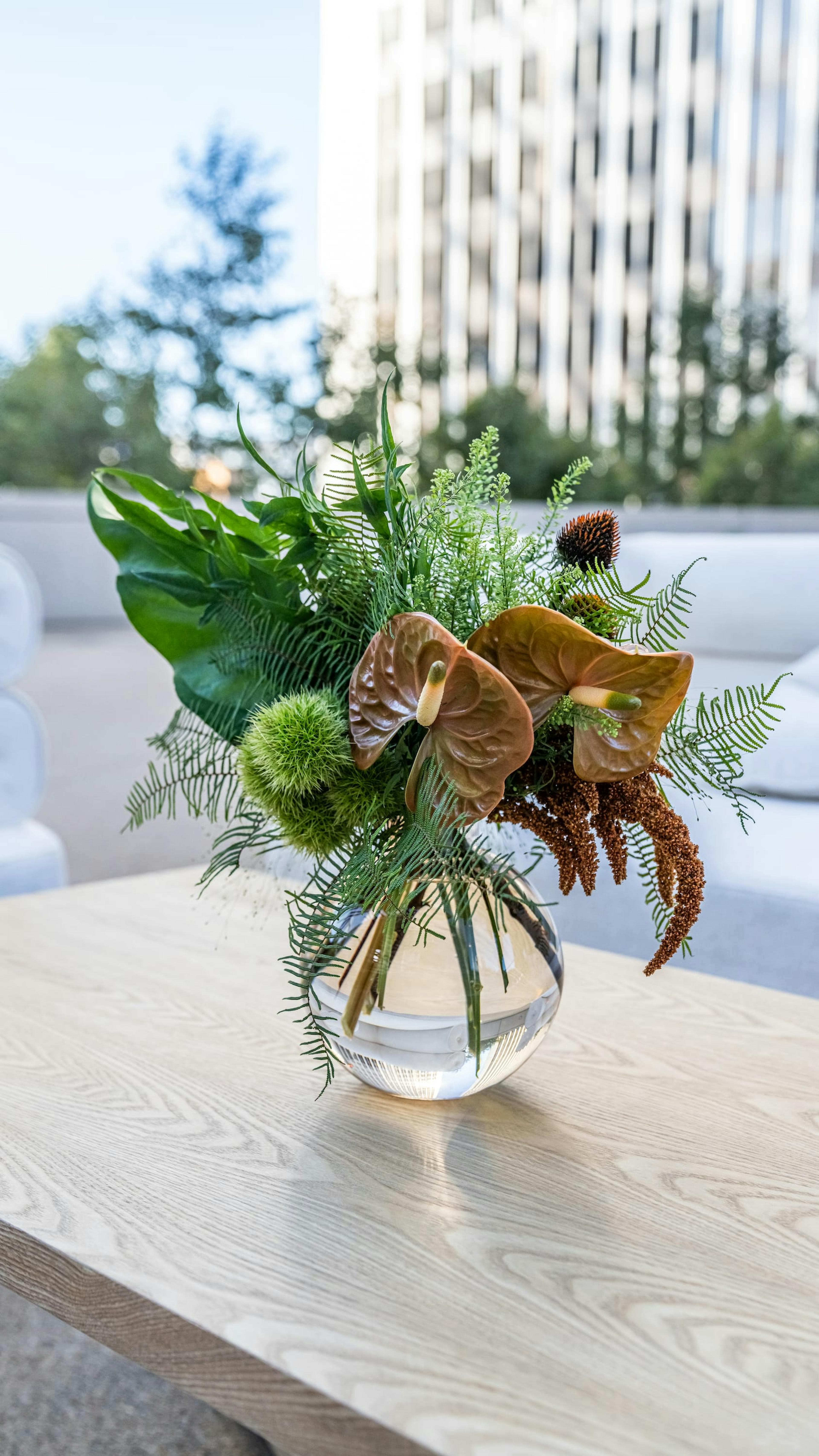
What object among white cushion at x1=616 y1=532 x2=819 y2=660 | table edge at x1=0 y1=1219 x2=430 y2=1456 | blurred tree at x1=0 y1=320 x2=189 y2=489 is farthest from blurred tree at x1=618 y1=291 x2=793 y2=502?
table edge at x1=0 y1=1219 x2=430 y2=1456

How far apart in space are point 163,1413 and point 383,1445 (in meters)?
0.68

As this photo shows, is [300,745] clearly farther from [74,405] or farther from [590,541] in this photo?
[74,405]

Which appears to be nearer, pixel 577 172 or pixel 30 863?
pixel 30 863

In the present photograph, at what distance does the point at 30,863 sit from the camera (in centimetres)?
140

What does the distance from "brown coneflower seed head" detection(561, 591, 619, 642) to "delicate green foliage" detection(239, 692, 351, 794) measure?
0.41ft

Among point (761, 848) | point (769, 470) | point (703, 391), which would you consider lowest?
point (761, 848)

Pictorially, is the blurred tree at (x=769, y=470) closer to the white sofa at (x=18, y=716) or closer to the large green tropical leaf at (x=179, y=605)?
the white sofa at (x=18, y=716)

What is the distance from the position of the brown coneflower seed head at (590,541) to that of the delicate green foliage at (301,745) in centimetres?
14

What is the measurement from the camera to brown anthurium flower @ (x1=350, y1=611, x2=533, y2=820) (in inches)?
19.3

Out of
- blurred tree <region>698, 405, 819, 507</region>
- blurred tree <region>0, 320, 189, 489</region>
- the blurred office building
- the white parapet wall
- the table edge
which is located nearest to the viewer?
the table edge

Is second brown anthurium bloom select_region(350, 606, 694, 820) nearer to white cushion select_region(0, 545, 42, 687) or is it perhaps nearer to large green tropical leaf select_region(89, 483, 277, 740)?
large green tropical leaf select_region(89, 483, 277, 740)

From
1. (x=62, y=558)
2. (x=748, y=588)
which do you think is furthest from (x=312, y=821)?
(x=62, y=558)

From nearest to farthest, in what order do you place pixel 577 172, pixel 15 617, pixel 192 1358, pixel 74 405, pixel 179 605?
pixel 192 1358 → pixel 179 605 → pixel 15 617 → pixel 74 405 → pixel 577 172

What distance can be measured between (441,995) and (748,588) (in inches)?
53.3
